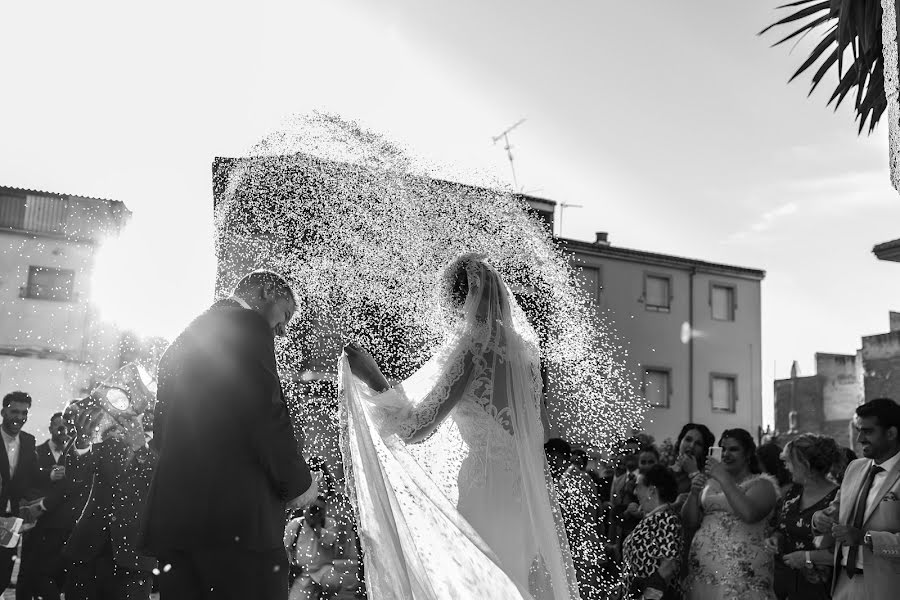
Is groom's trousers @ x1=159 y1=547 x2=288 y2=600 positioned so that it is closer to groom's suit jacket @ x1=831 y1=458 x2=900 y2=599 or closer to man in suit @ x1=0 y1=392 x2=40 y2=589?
groom's suit jacket @ x1=831 y1=458 x2=900 y2=599

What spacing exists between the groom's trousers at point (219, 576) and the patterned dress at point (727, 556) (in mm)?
3323

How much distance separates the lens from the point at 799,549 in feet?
18.8

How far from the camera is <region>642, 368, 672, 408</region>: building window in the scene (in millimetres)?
35731

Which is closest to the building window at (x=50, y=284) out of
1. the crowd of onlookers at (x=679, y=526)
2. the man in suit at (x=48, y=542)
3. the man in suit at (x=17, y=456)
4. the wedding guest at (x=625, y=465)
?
the man in suit at (x=17, y=456)

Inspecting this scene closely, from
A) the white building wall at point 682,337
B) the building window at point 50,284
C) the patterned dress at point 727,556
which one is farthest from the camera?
the white building wall at point 682,337

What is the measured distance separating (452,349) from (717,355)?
3414 centimetres

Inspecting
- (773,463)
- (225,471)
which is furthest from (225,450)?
(773,463)

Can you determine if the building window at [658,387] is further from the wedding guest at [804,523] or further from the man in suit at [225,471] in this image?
the man in suit at [225,471]

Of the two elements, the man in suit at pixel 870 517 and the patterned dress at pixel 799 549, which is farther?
the patterned dress at pixel 799 549

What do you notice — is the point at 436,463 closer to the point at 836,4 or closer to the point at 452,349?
the point at 452,349

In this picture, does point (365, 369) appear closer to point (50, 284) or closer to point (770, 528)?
point (770, 528)

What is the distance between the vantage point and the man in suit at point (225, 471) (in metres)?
3.31

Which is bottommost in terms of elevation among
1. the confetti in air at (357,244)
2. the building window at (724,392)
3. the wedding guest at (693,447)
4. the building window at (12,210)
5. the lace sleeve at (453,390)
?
the wedding guest at (693,447)

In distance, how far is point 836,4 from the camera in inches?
301
